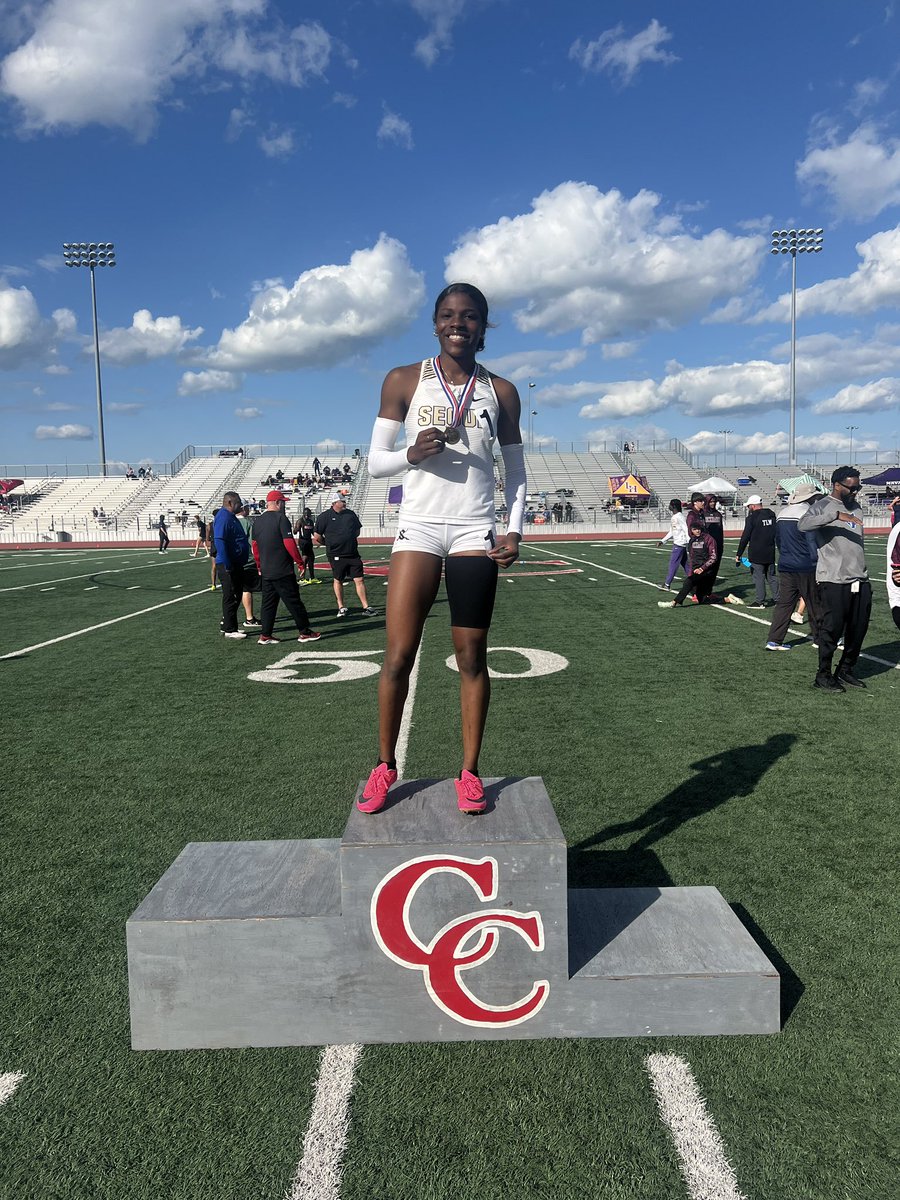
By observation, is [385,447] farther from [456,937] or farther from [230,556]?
[230,556]

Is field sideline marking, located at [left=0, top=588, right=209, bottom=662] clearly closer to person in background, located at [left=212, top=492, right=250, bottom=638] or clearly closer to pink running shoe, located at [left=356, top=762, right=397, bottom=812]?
person in background, located at [left=212, top=492, right=250, bottom=638]

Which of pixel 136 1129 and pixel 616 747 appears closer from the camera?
pixel 136 1129

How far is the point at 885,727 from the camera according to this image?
18.4ft

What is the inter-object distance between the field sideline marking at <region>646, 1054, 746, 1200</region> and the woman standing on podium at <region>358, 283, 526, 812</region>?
111 cm

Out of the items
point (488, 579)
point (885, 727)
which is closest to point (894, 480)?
point (885, 727)

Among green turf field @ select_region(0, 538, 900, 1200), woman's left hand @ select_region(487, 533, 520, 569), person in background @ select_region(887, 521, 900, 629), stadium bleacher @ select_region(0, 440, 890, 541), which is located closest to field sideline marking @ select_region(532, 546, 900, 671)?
green turf field @ select_region(0, 538, 900, 1200)

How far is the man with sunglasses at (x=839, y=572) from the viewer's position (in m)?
6.38

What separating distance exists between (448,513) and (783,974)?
6.65 ft

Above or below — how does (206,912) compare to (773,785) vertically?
above

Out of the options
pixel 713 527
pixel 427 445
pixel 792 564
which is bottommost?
pixel 792 564

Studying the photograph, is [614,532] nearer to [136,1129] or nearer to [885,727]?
[885,727]

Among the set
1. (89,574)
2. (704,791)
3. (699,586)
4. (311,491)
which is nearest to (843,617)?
(704,791)

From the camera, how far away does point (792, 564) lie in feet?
27.1

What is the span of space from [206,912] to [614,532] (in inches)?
1464
